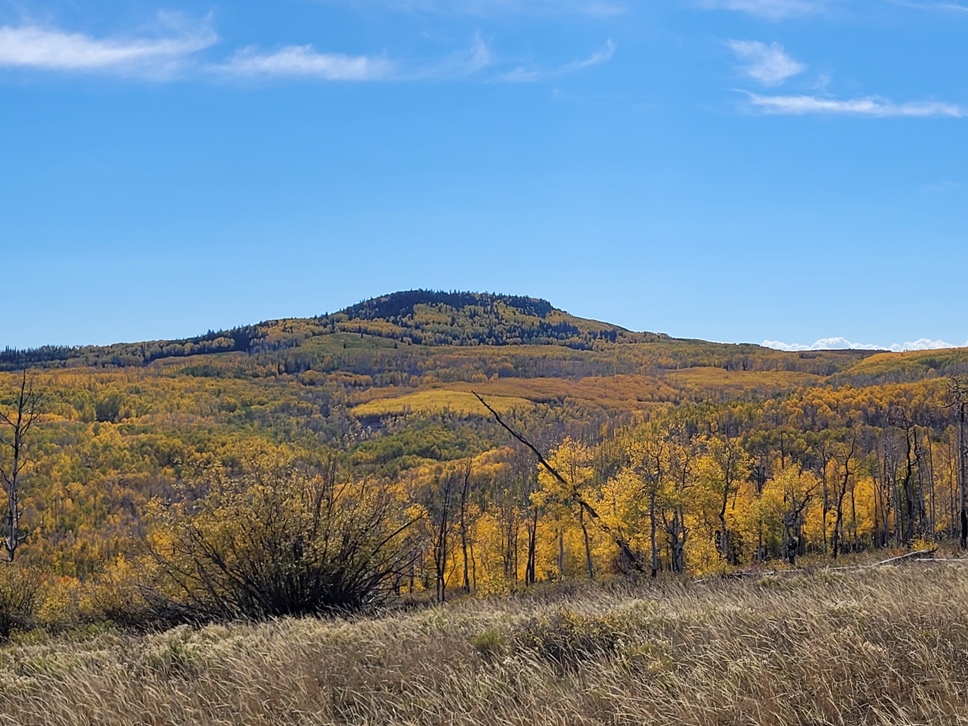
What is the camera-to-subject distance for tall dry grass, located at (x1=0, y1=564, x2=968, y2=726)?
5023 mm

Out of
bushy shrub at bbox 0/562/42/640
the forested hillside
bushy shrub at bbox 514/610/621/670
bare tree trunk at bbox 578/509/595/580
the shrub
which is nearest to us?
bushy shrub at bbox 514/610/621/670

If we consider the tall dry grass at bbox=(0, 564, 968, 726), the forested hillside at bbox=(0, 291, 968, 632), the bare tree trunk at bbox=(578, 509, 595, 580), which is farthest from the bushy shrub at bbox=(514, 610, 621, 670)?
the bare tree trunk at bbox=(578, 509, 595, 580)

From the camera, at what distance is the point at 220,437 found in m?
148

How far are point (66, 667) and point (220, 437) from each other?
146m

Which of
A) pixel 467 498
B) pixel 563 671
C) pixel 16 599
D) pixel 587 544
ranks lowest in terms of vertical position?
pixel 467 498

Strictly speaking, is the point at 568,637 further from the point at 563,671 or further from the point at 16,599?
the point at 16,599

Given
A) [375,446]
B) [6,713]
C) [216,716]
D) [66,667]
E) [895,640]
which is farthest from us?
[375,446]

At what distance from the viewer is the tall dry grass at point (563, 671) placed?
16.5ft

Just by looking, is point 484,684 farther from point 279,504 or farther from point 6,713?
point 279,504

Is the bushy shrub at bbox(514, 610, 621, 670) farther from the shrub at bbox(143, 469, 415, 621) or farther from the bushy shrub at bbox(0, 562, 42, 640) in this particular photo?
the bushy shrub at bbox(0, 562, 42, 640)

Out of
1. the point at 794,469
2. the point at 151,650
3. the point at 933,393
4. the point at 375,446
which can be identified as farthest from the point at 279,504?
the point at 375,446

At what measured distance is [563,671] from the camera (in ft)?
22.0

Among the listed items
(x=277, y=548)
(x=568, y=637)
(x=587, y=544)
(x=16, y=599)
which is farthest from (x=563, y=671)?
(x=587, y=544)

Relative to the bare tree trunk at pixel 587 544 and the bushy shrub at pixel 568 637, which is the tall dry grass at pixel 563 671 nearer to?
the bushy shrub at pixel 568 637
